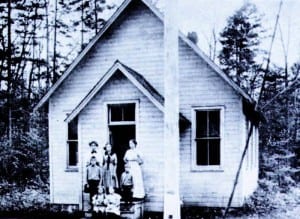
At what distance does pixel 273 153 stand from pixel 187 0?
219 inches

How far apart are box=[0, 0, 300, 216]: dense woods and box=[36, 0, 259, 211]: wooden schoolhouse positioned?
0.71 meters

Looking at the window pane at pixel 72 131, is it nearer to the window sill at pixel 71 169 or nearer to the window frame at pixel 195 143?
the window sill at pixel 71 169

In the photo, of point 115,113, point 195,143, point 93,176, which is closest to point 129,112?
point 115,113


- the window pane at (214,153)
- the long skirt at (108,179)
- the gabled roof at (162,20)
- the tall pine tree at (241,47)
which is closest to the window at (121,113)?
the long skirt at (108,179)

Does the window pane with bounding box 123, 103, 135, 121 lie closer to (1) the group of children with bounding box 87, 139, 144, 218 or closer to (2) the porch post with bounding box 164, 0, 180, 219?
(1) the group of children with bounding box 87, 139, 144, 218

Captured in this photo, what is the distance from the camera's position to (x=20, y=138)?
10.7m

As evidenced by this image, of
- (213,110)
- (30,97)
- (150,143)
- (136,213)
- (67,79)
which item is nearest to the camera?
(136,213)

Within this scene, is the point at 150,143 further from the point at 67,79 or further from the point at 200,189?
the point at 67,79

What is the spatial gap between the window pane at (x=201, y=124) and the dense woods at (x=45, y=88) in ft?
5.24

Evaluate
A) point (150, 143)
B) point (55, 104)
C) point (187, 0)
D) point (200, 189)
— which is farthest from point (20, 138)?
point (187, 0)

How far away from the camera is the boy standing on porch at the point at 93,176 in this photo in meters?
8.76

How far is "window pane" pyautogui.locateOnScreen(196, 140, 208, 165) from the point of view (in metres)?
9.64

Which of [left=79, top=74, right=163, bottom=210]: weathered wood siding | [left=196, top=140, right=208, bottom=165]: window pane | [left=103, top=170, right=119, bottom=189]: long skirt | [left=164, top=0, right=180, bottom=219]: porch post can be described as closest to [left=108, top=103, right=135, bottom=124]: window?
[left=79, top=74, right=163, bottom=210]: weathered wood siding

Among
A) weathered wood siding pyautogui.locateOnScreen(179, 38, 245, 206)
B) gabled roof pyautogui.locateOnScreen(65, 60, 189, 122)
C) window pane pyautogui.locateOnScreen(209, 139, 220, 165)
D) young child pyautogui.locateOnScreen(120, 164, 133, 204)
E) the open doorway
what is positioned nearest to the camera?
gabled roof pyautogui.locateOnScreen(65, 60, 189, 122)
